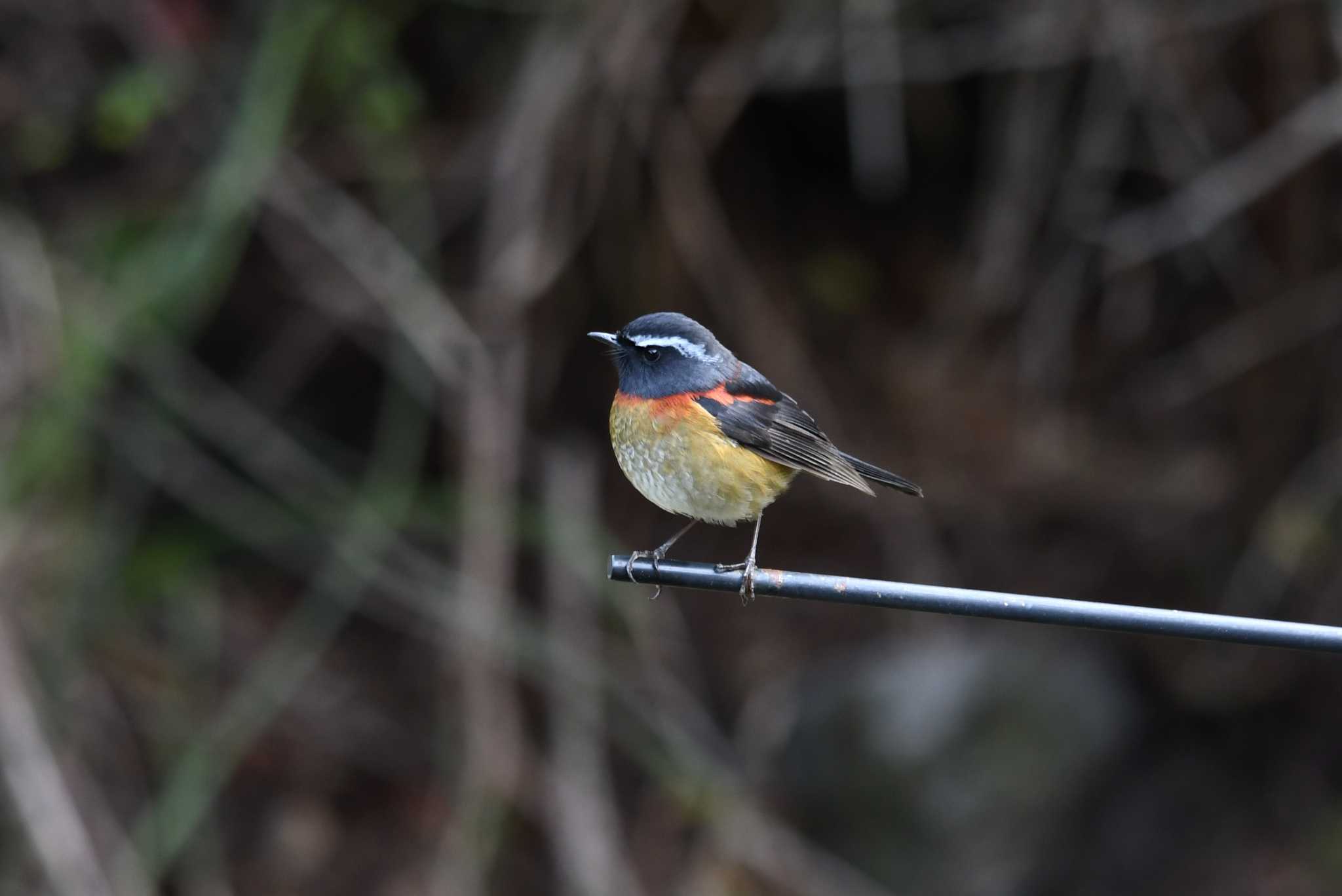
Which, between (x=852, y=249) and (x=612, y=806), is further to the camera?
(x=852, y=249)

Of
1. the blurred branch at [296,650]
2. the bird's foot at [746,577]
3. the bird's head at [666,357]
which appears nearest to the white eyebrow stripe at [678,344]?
the bird's head at [666,357]

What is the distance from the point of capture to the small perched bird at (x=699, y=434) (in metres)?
2.94

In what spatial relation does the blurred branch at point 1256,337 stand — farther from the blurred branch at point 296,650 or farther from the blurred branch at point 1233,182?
the blurred branch at point 296,650

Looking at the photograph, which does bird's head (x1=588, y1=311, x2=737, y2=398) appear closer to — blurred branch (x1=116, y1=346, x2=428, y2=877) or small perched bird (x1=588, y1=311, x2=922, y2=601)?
small perched bird (x1=588, y1=311, x2=922, y2=601)

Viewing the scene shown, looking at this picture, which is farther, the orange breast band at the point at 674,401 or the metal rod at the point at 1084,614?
the orange breast band at the point at 674,401

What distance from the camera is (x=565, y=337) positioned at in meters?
5.79

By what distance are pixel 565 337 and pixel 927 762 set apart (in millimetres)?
2323

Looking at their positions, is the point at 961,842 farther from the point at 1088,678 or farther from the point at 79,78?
the point at 79,78

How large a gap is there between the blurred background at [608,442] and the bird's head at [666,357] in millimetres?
1870

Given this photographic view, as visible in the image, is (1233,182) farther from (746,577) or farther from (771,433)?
(746,577)

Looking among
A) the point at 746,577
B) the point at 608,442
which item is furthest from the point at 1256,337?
the point at 746,577

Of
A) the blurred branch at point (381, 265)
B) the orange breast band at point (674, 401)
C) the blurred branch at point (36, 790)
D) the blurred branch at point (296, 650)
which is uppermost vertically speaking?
the blurred branch at point (381, 265)

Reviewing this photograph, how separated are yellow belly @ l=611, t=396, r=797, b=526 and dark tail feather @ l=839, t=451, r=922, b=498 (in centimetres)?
21

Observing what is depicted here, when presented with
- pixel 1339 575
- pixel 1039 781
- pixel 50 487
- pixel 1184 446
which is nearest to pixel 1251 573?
pixel 1339 575
